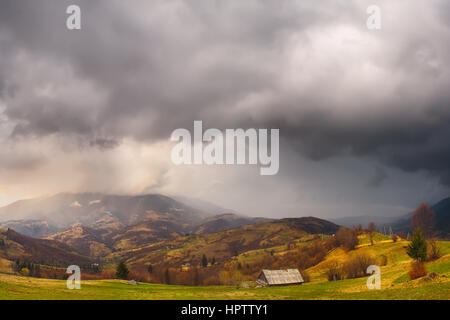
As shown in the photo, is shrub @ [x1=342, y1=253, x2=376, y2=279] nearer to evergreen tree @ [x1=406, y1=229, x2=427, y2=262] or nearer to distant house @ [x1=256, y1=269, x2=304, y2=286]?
distant house @ [x1=256, y1=269, x2=304, y2=286]

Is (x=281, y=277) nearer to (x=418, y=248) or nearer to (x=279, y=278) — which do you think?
(x=279, y=278)

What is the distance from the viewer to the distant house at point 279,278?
103500 millimetres

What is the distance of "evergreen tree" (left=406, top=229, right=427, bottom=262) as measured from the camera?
73062 millimetres

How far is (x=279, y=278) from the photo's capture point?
10650 centimetres

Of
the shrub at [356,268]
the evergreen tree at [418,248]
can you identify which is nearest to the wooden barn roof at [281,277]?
the shrub at [356,268]

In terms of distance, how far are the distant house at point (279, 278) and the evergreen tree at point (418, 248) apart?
45.1 metres

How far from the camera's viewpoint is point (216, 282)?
189 meters

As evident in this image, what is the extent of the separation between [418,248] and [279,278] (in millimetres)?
49112

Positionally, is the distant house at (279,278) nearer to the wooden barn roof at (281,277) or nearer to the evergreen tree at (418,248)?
the wooden barn roof at (281,277)
